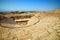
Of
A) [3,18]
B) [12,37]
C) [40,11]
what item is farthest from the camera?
[40,11]

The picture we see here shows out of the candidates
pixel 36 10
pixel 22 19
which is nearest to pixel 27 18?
pixel 22 19

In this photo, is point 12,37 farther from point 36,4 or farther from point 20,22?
point 36,4

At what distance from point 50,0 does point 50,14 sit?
56cm

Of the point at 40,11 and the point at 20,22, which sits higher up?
the point at 40,11

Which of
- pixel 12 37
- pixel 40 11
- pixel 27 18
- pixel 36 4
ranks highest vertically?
pixel 36 4

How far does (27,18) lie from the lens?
3.74 metres

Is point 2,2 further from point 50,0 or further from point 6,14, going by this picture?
point 50,0

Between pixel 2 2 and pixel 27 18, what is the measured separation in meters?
1.10

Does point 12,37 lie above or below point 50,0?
below

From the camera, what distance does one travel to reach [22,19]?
3656 mm

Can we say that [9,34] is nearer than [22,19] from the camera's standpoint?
Yes

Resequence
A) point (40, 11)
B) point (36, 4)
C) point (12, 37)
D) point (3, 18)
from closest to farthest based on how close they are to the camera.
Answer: point (12, 37) → point (3, 18) → point (36, 4) → point (40, 11)

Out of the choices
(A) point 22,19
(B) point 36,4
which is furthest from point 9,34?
(B) point 36,4

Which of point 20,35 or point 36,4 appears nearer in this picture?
point 20,35
